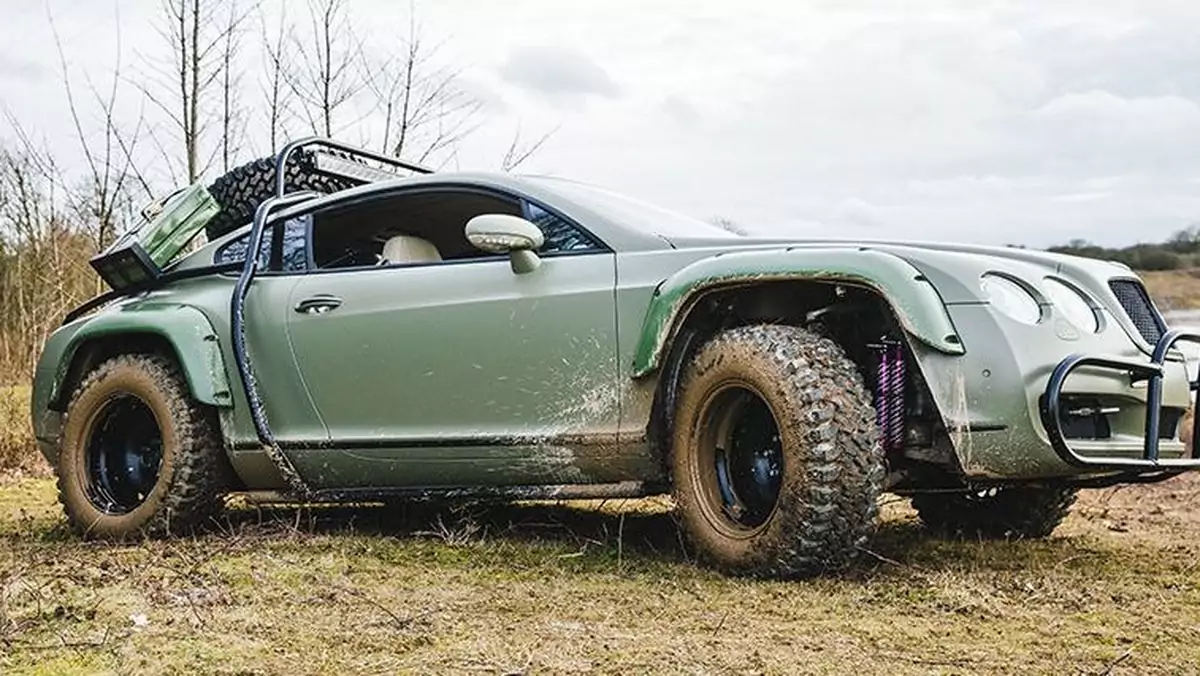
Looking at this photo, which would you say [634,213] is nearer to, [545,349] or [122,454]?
[545,349]

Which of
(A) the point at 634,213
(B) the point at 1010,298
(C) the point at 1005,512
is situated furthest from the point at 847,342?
(C) the point at 1005,512

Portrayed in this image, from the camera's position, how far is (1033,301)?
3572mm

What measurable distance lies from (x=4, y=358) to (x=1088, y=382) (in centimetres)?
978

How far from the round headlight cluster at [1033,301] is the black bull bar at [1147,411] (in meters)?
0.18

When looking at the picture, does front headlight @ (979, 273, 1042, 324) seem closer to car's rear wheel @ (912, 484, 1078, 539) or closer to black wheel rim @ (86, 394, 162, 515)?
car's rear wheel @ (912, 484, 1078, 539)

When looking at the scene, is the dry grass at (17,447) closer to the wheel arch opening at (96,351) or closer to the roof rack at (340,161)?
the wheel arch opening at (96,351)

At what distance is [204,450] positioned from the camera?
191 inches

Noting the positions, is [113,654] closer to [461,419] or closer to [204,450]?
[461,419]

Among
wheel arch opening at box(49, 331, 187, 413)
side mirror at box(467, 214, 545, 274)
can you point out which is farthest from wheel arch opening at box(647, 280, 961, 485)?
wheel arch opening at box(49, 331, 187, 413)

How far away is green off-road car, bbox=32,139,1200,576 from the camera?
3.49 meters

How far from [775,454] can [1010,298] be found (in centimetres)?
85

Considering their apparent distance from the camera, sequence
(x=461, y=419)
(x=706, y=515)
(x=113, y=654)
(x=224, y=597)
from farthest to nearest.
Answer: (x=461, y=419) → (x=706, y=515) → (x=224, y=597) → (x=113, y=654)

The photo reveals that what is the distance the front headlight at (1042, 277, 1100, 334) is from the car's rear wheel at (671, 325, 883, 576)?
0.63 meters

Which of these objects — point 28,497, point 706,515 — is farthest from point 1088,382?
point 28,497
